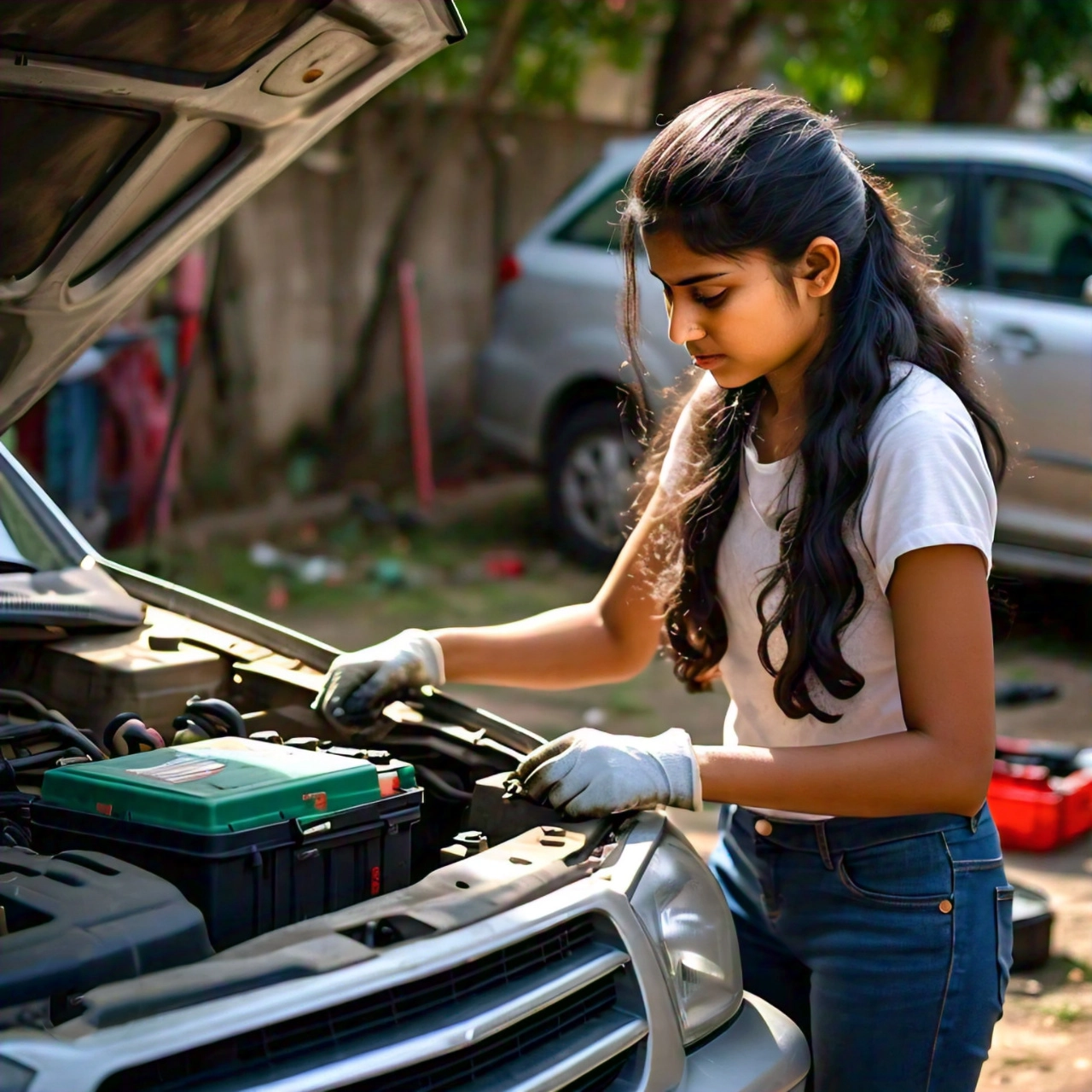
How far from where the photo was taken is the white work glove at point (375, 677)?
236cm

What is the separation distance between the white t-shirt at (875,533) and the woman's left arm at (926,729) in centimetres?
4

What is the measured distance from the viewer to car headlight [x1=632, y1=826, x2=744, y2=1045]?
77.2 inches

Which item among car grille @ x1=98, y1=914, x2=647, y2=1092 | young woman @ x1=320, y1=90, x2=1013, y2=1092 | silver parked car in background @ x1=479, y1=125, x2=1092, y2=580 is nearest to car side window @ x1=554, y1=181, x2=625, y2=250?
silver parked car in background @ x1=479, y1=125, x2=1092, y2=580

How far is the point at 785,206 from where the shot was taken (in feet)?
6.44

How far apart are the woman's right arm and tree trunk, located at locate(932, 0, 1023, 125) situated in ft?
24.1

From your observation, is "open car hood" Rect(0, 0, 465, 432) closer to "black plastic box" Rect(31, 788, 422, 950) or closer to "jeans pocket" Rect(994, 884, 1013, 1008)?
"black plastic box" Rect(31, 788, 422, 950)

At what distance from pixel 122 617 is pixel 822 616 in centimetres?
135

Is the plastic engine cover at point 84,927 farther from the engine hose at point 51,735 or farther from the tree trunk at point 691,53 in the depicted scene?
the tree trunk at point 691,53

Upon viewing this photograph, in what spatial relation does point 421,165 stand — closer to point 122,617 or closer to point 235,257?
point 235,257

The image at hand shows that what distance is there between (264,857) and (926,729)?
856 millimetres

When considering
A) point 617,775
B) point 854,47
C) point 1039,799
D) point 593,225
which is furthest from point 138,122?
point 854,47

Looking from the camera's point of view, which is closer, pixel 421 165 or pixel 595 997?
pixel 595 997

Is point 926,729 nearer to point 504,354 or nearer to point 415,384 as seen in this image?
point 504,354

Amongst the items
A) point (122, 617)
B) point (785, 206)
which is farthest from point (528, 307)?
point (785, 206)
